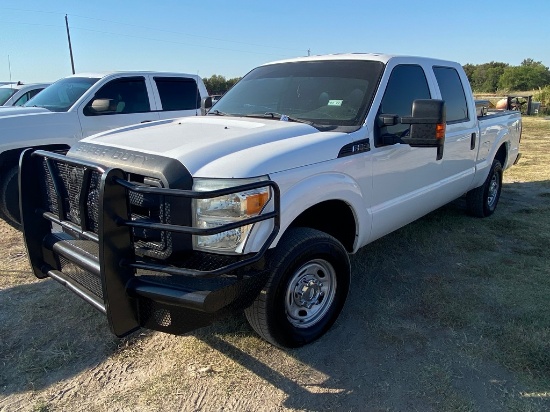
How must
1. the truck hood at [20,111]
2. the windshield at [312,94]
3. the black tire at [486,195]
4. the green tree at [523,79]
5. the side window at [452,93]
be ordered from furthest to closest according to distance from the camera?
1. the green tree at [523,79]
2. the black tire at [486,195]
3. the truck hood at [20,111]
4. the side window at [452,93]
5. the windshield at [312,94]

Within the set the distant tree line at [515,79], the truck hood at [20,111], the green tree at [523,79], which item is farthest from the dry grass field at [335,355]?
Answer: the green tree at [523,79]

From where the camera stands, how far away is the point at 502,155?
6559 millimetres

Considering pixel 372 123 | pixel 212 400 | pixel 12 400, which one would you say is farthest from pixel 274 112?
pixel 12 400

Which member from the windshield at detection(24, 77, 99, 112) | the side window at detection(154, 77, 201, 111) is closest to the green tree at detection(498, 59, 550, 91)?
the side window at detection(154, 77, 201, 111)

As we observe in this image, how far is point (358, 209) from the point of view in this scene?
3.43 meters

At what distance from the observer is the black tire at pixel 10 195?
512cm

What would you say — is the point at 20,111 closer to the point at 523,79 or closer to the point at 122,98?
the point at 122,98

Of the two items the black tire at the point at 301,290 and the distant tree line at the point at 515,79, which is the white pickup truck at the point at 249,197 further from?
the distant tree line at the point at 515,79

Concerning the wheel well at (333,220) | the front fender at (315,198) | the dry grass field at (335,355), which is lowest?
the dry grass field at (335,355)

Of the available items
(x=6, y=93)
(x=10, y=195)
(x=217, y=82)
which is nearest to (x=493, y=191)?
(x=10, y=195)

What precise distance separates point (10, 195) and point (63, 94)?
2041 mm

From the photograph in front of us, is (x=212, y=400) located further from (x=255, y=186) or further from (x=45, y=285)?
(x=45, y=285)

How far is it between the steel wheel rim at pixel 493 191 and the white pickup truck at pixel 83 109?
456cm

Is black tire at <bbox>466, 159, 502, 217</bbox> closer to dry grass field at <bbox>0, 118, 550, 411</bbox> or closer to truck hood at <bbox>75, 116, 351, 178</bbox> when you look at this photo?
dry grass field at <bbox>0, 118, 550, 411</bbox>
